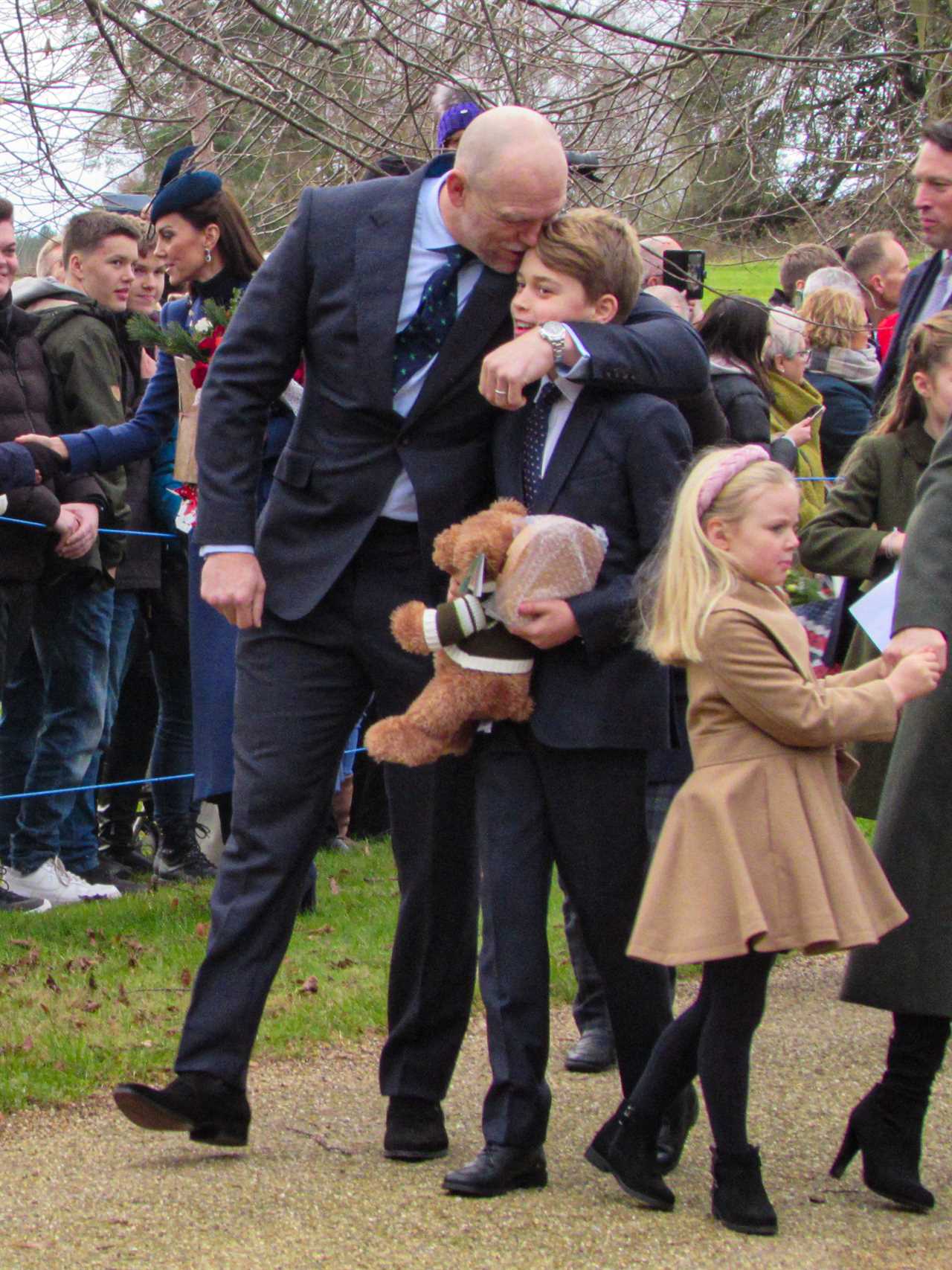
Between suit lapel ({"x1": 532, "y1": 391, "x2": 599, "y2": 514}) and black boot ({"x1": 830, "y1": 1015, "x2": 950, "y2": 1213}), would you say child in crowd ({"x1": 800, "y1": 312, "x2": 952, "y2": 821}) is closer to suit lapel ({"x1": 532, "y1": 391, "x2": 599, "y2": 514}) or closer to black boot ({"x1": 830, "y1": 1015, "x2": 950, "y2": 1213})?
black boot ({"x1": 830, "y1": 1015, "x2": 950, "y2": 1213})

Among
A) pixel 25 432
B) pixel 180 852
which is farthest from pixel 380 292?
pixel 180 852

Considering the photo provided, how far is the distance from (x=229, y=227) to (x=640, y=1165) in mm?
3385

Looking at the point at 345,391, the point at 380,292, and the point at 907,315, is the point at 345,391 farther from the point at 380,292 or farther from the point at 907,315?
the point at 907,315

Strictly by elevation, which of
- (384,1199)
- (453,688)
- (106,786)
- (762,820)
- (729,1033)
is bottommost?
(384,1199)

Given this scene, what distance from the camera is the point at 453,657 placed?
3768 millimetres

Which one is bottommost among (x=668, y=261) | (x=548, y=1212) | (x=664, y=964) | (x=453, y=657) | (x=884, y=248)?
(x=548, y=1212)

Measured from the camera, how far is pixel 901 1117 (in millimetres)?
3734

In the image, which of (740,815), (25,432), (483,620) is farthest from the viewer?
(25,432)

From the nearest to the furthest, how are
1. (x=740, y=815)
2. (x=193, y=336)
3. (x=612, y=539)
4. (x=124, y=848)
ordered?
(x=740, y=815) → (x=612, y=539) → (x=193, y=336) → (x=124, y=848)

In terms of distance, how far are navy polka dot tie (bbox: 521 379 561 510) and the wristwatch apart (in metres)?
0.15

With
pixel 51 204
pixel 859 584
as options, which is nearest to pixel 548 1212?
pixel 859 584

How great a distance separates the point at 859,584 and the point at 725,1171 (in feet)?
6.71

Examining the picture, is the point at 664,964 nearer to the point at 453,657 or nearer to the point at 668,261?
the point at 453,657

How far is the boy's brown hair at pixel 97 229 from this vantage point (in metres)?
7.21
